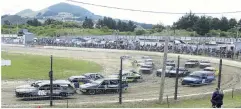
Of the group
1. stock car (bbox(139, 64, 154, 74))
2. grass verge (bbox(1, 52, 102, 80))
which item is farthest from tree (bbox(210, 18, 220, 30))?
stock car (bbox(139, 64, 154, 74))

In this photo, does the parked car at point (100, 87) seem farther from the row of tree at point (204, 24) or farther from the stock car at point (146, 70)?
the row of tree at point (204, 24)

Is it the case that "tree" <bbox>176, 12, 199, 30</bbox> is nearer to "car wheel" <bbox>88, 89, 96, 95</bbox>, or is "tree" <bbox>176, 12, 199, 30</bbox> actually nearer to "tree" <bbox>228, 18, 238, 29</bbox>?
"tree" <bbox>228, 18, 238, 29</bbox>

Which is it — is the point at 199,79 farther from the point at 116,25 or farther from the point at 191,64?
the point at 116,25

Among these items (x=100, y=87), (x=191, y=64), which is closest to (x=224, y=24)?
(x=191, y=64)

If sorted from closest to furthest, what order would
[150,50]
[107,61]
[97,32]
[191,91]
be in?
[191,91], [107,61], [150,50], [97,32]

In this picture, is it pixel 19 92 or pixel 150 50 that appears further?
pixel 150 50

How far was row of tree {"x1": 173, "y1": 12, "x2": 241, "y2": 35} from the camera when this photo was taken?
343 ft

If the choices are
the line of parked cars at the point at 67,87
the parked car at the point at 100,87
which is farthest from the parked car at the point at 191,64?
the parked car at the point at 100,87

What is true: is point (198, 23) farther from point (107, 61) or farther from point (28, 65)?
point (28, 65)

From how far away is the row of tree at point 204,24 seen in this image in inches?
4122

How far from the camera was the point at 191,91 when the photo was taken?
28.3 m

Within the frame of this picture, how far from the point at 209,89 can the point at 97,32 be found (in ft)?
330

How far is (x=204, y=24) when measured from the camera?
104 m

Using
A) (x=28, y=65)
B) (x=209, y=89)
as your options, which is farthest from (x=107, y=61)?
(x=209, y=89)
